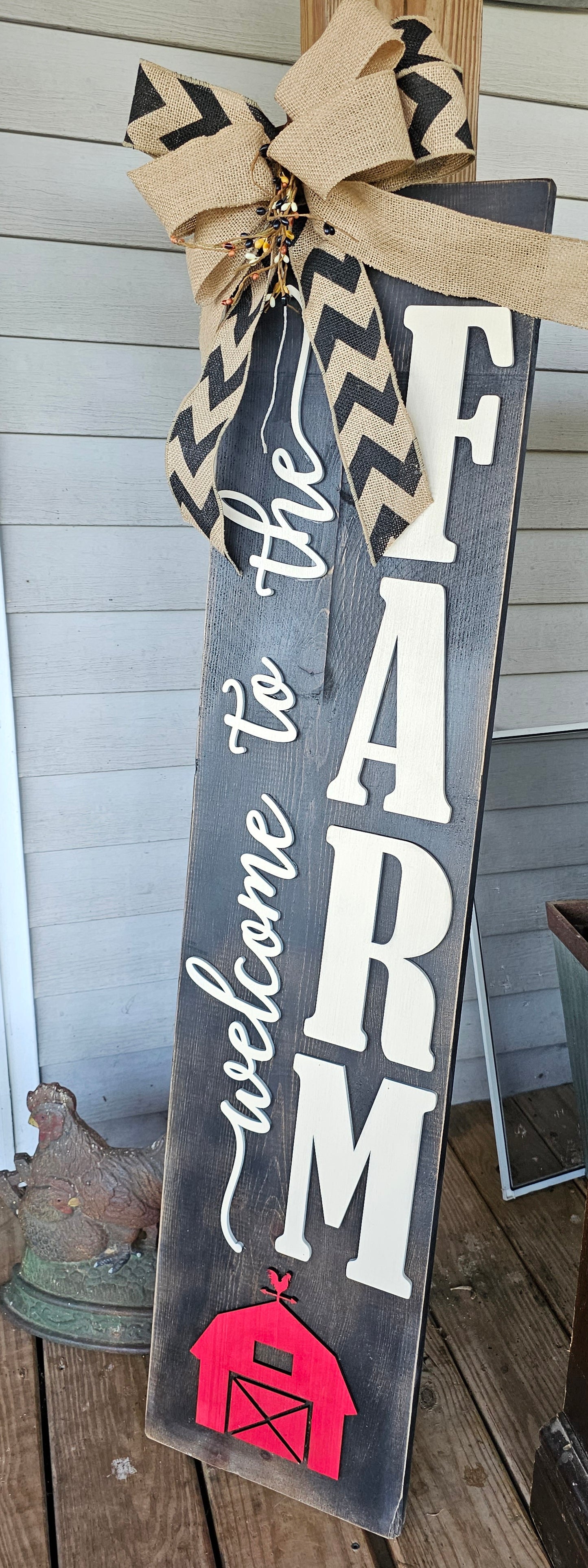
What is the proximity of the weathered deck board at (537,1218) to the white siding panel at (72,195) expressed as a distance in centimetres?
146

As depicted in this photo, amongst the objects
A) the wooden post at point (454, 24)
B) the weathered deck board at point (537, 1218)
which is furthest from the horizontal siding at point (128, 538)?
the wooden post at point (454, 24)

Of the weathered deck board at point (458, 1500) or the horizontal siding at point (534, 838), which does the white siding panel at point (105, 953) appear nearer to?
the horizontal siding at point (534, 838)

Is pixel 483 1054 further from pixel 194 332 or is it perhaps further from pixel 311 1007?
pixel 194 332

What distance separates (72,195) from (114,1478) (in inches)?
60.6

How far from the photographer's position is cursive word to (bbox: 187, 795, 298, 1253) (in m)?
1.08

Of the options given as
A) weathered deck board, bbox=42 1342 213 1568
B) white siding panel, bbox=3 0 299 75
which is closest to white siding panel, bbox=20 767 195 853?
weathered deck board, bbox=42 1342 213 1568

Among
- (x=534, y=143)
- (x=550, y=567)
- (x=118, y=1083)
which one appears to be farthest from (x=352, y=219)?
(x=118, y=1083)

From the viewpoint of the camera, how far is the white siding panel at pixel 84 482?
1359mm

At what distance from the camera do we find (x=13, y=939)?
153 centimetres

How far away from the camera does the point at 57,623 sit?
4.69ft

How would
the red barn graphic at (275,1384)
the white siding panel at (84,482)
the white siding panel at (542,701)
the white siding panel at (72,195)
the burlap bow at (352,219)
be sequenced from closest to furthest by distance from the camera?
the burlap bow at (352,219) → the red barn graphic at (275,1384) → the white siding panel at (72,195) → the white siding panel at (84,482) → the white siding panel at (542,701)

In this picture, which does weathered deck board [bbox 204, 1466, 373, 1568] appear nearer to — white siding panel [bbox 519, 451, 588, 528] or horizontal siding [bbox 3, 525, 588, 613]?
horizontal siding [bbox 3, 525, 588, 613]

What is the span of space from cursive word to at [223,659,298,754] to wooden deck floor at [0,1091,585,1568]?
0.86 m

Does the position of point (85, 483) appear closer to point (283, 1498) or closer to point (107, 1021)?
point (107, 1021)
